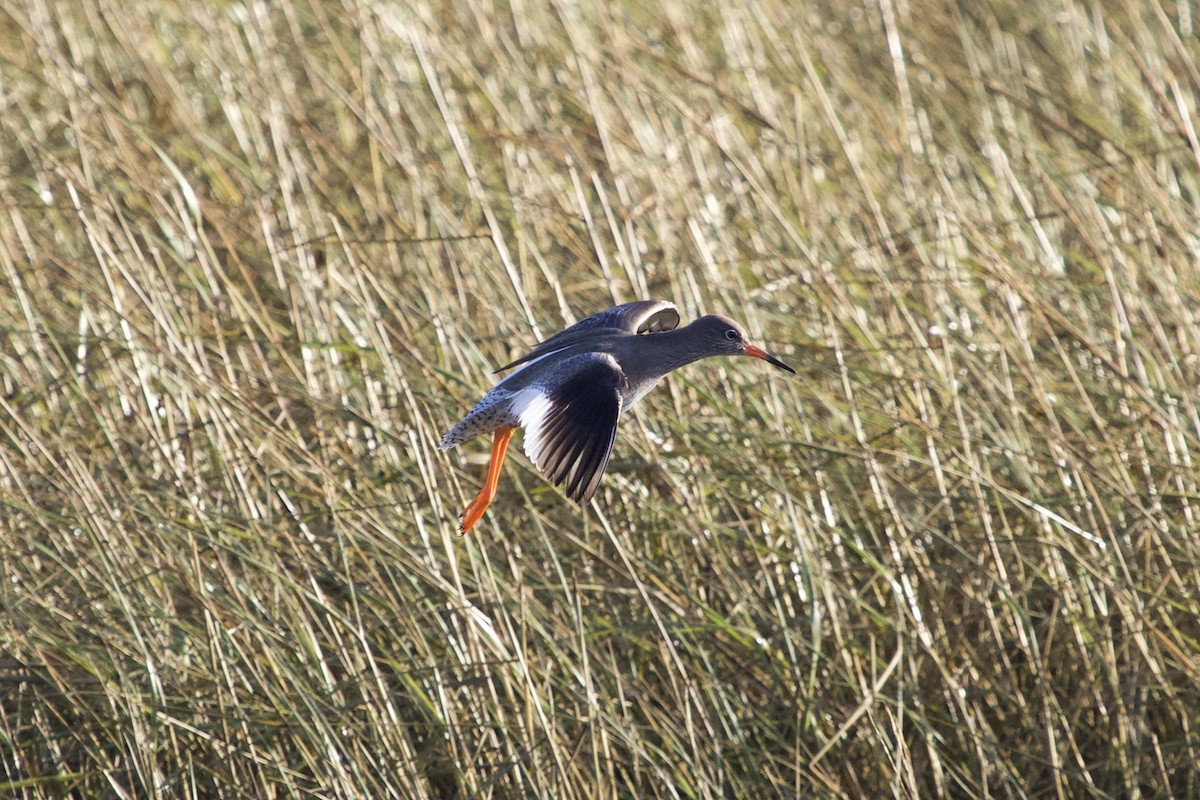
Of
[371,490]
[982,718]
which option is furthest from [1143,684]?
[371,490]

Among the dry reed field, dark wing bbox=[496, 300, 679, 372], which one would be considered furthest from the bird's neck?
the dry reed field

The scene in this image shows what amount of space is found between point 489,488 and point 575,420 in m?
0.33

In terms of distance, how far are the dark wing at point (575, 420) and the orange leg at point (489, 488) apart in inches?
7.3

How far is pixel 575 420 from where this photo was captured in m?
2.76

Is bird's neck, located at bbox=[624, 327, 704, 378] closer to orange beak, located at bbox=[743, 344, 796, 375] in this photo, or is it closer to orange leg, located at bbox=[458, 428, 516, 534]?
orange beak, located at bbox=[743, 344, 796, 375]

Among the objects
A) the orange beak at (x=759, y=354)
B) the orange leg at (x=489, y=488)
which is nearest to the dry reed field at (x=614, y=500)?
the orange leg at (x=489, y=488)

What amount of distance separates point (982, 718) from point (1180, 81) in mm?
3170

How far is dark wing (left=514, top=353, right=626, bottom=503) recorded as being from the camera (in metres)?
2.59

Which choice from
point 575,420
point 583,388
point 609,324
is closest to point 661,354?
point 609,324

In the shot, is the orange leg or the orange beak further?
the orange beak

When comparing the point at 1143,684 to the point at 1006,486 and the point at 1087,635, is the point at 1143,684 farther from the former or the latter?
A: the point at 1006,486

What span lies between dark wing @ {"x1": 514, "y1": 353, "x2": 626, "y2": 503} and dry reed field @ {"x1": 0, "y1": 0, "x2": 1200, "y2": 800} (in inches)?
13.7

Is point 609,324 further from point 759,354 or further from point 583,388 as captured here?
point 583,388

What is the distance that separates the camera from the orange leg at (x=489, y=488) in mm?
2904
